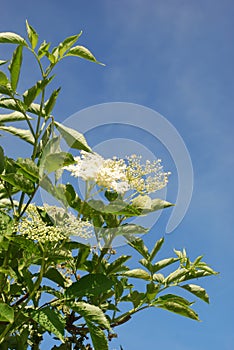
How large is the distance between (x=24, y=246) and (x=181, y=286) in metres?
0.58

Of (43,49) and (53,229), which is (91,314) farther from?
(43,49)

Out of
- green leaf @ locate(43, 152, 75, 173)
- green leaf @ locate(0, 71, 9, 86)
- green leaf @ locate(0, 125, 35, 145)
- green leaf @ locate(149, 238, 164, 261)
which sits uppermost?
A: green leaf @ locate(0, 71, 9, 86)

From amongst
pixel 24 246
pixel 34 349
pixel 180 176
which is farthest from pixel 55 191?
pixel 34 349

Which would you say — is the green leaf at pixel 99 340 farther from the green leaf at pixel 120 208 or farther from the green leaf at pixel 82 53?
the green leaf at pixel 82 53

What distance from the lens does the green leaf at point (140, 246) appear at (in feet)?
4.68

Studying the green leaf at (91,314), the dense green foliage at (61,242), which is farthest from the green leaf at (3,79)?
the green leaf at (91,314)

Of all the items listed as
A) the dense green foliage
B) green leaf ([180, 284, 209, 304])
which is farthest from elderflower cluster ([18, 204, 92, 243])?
green leaf ([180, 284, 209, 304])

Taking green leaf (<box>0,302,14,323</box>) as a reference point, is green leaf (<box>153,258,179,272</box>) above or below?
above

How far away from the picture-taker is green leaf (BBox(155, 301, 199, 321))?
1.38 m

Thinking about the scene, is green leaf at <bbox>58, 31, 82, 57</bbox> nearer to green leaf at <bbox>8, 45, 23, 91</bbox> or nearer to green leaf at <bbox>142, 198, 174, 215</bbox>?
green leaf at <bbox>8, 45, 23, 91</bbox>

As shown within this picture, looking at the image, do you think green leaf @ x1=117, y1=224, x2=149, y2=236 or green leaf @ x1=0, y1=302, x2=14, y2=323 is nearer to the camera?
green leaf @ x1=0, y1=302, x2=14, y2=323

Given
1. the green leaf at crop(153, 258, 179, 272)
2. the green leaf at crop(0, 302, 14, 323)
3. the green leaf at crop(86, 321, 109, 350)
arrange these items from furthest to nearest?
the green leaf at crop(153, 258, 179, 272) → the green leaf at crop(86, 321, 109, 350) → the green leaf at crop(0, 302, 14, 323)

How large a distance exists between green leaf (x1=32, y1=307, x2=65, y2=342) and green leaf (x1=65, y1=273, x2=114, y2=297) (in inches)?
3.2

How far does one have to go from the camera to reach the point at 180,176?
135 cm
